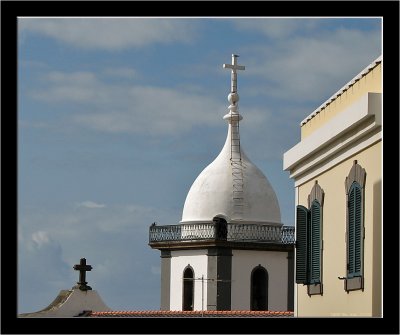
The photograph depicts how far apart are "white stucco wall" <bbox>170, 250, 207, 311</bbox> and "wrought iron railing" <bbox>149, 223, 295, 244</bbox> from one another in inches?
20.6

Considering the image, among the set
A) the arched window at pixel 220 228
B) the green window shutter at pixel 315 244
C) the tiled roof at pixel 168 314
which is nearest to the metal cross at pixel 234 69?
the arched window at pixel 220 228

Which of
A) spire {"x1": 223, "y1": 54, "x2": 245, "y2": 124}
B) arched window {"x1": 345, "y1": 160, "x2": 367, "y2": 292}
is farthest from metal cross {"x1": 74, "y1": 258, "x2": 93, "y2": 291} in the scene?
arched window {"x1": 345, "y1": 160, "x2": 367, "y2": 292}

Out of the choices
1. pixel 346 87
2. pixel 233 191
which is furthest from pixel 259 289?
pixel 346 87

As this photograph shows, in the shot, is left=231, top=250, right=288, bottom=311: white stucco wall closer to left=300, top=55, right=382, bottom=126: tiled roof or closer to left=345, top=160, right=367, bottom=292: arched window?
left=300, top=55, right=382, bottom=126: tiled roof

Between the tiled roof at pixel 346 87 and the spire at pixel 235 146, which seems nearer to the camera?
the tiled roof at pixel 346 87

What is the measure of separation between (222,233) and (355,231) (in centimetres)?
2419

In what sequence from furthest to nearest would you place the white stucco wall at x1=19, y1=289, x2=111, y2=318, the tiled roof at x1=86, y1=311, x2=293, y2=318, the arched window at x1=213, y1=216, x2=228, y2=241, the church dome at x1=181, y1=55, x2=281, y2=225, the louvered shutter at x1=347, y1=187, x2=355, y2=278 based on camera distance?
the church dome at x1=181, y1=55, x2=281, y2=225 → the arched window at x1=213, y1=216, x2=228, y2=241 → the white stucco wall at x1=19, y1=289, x2=111, y2=318 → the tiled roof at x1=86, y1=311, x2=293, y2=318 → the louvered shutter at x1=347, y1=187, x2=355, y2=278

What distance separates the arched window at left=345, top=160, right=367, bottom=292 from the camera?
1266 cm

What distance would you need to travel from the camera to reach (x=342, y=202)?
13945mm

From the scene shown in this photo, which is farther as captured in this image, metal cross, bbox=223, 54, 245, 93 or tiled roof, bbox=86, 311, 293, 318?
metal cross, bbox=223, 54, 245, 93

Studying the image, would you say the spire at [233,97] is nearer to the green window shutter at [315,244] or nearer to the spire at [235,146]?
the spire at [235,146]

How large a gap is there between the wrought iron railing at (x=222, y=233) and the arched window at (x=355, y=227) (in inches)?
930

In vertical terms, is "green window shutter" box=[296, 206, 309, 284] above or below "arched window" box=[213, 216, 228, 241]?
below

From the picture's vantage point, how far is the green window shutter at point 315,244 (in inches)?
603
